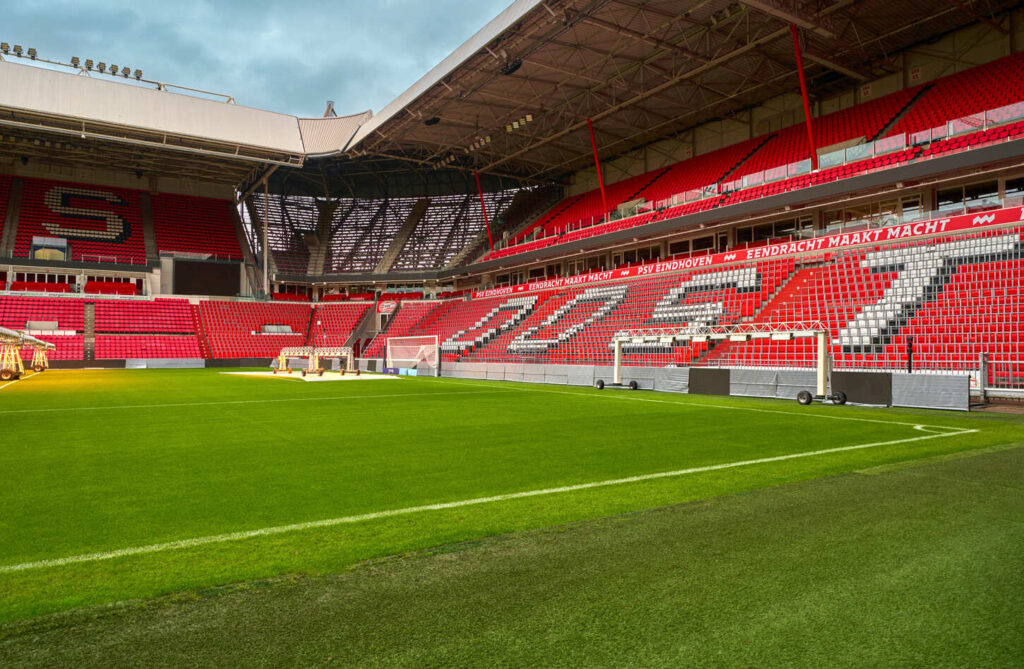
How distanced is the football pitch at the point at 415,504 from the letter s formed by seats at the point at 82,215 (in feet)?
141

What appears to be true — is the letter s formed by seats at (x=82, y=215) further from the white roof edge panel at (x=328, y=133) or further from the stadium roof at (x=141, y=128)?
the white roof edge panel at (x=328, y=133)

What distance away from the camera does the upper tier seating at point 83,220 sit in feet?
149

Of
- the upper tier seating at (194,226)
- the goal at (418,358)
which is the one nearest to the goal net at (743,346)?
the goal at (418,358)

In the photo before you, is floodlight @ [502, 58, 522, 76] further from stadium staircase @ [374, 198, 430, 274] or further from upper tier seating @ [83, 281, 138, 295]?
upper tier seating @ [83, 281, 138, 295]

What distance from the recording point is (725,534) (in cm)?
434

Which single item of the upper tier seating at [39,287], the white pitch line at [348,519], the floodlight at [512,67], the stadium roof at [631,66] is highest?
the stadium roof at [631,66]

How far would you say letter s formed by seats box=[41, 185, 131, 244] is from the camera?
46.2 meters

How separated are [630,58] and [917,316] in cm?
1686

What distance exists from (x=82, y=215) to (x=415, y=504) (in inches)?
2150

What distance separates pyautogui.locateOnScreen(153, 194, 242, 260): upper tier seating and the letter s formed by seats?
2.67 meters

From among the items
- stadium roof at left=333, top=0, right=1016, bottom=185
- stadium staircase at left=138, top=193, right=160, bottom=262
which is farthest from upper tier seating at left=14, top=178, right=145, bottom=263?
stadium roof at left=333, top=0, right=1016, bottom=185

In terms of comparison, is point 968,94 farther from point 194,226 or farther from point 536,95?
point 194,226

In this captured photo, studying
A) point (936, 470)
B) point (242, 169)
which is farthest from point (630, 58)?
point (242, 169)

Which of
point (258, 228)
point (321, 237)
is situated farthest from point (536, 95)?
point (258, 228)
